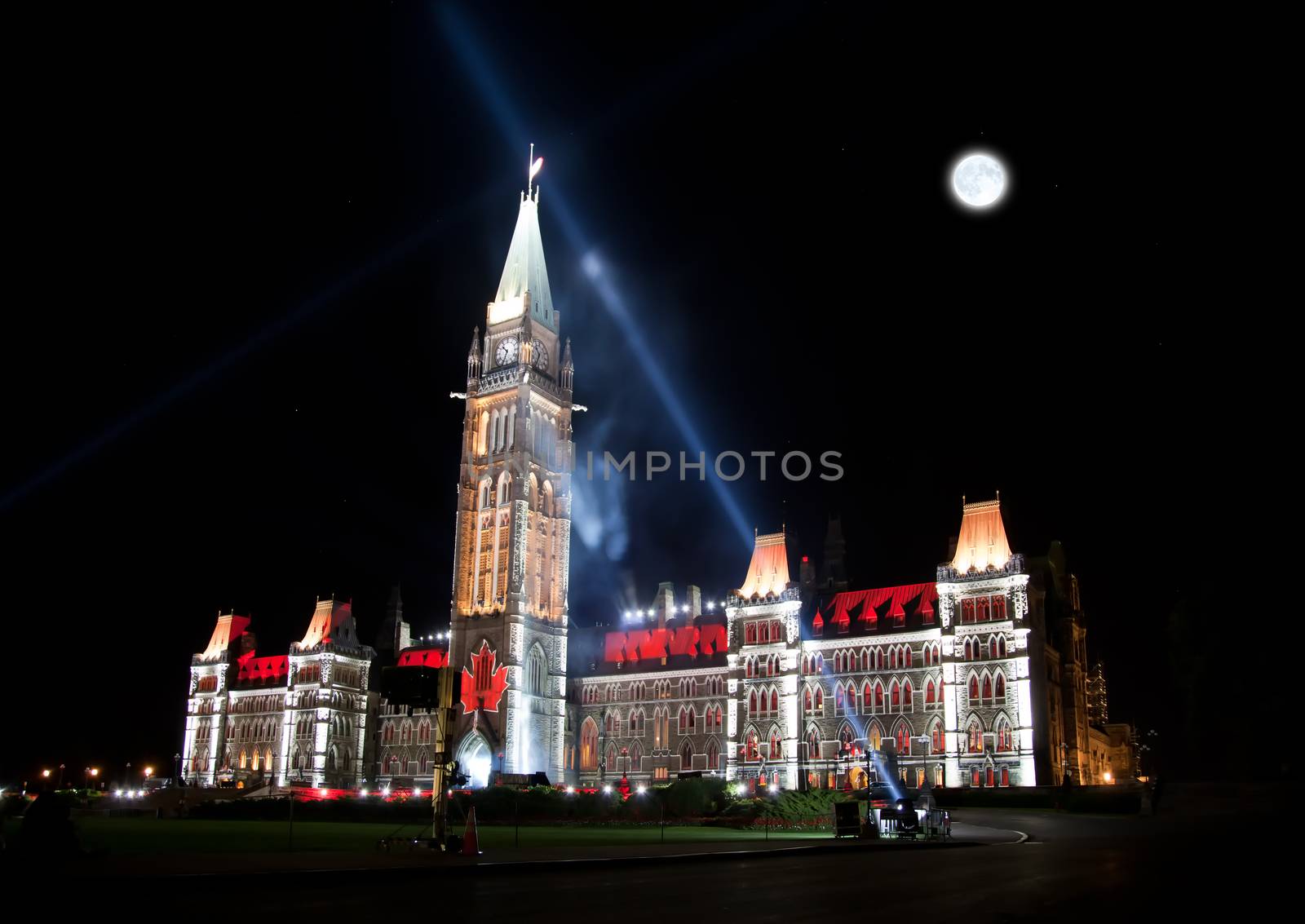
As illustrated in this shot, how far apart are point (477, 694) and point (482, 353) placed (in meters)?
36.1

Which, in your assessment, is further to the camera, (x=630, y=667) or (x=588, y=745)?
(x=588, y=745)

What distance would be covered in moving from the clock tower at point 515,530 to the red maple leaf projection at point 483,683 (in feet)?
0.33

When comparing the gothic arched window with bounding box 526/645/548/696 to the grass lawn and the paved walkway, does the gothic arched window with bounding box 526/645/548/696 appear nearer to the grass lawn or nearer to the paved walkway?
the grass lawn

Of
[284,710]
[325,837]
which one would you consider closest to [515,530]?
[284,710]

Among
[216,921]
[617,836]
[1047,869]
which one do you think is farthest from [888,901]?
[617,836]

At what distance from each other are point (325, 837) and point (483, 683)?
64524mm

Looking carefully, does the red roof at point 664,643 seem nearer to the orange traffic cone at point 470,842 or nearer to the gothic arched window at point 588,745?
the gothic arched window at point 588,745

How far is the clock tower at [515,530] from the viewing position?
98.7 metres

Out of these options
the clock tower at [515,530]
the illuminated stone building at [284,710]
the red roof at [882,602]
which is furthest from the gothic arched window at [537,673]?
the illuminated stone building at [284,710]

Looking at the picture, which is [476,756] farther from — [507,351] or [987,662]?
[987,662]

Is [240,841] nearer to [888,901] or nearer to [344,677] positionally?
[888,901]

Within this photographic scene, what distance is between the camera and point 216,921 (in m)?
13.4

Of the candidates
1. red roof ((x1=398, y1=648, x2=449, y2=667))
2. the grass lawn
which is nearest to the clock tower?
red roof ((x1=398, y1=648, x2=449, y2=667))

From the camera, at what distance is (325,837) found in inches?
1431
